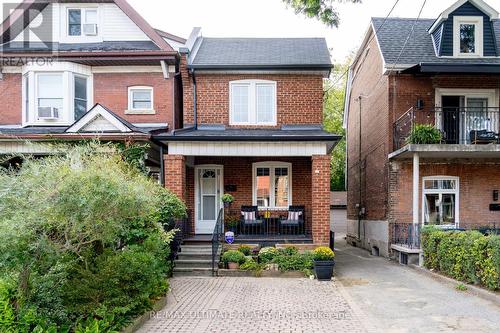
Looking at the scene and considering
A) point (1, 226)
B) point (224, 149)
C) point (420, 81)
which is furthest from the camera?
point (420, 81)

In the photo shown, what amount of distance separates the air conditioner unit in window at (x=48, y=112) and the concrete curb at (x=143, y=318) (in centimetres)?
861

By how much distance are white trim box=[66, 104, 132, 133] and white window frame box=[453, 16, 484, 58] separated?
12281mm

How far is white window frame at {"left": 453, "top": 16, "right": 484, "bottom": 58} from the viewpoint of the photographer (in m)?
16.1

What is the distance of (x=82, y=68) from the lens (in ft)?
49.2

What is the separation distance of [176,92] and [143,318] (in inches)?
370

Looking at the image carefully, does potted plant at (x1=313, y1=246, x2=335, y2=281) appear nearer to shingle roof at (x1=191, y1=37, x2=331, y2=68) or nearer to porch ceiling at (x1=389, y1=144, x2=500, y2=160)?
porch ceiling at (x1=389, y1=144, x2=500, y2=160)

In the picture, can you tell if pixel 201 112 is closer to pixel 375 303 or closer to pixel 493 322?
pixel 375 303

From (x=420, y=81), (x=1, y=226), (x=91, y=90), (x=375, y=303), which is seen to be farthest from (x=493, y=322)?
(x=91, y=90)

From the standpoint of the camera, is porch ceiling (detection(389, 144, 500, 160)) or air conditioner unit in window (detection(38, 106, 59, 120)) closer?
porch ceiling (detection(389, 144, 500, 160))

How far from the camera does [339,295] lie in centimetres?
966

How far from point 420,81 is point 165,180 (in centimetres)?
983

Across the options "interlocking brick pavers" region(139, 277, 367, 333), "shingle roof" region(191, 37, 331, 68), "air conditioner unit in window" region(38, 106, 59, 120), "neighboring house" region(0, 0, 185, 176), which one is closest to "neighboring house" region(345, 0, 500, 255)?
"shingle roof" region(191, 37, 331, 68)

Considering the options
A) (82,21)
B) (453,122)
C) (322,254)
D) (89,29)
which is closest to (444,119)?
(453,122)

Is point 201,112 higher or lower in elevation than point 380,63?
lower
